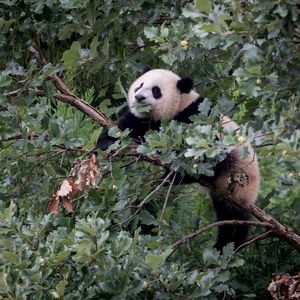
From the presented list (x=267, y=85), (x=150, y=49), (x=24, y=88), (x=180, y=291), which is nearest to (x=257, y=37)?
(x=267, y=85)

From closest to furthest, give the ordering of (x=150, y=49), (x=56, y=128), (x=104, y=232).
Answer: (x=104, y=232) → (x=56, y=128) → (x=150, y=49)

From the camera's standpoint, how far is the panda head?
582 cm

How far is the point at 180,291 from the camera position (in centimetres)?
396

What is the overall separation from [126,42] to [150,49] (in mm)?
170

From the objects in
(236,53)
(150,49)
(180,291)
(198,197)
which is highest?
(236,53)

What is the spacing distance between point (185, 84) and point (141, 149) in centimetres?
171

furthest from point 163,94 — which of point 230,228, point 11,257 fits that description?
point 11,257

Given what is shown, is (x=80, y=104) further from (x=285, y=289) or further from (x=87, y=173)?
(x=285, y=289)

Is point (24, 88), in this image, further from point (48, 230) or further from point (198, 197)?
point (198, 197)

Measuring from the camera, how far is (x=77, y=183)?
4051mm

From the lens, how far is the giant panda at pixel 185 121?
544cm

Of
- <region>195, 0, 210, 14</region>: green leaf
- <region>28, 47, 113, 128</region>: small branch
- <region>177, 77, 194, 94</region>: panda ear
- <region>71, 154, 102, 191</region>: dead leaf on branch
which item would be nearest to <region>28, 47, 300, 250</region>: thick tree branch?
<region>28, 47, 113, 128</region>: small branch

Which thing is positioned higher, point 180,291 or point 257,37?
point 257,37

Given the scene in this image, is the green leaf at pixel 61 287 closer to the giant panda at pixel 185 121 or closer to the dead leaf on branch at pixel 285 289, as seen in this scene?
the dead leaf on branch at pixel 285 289
